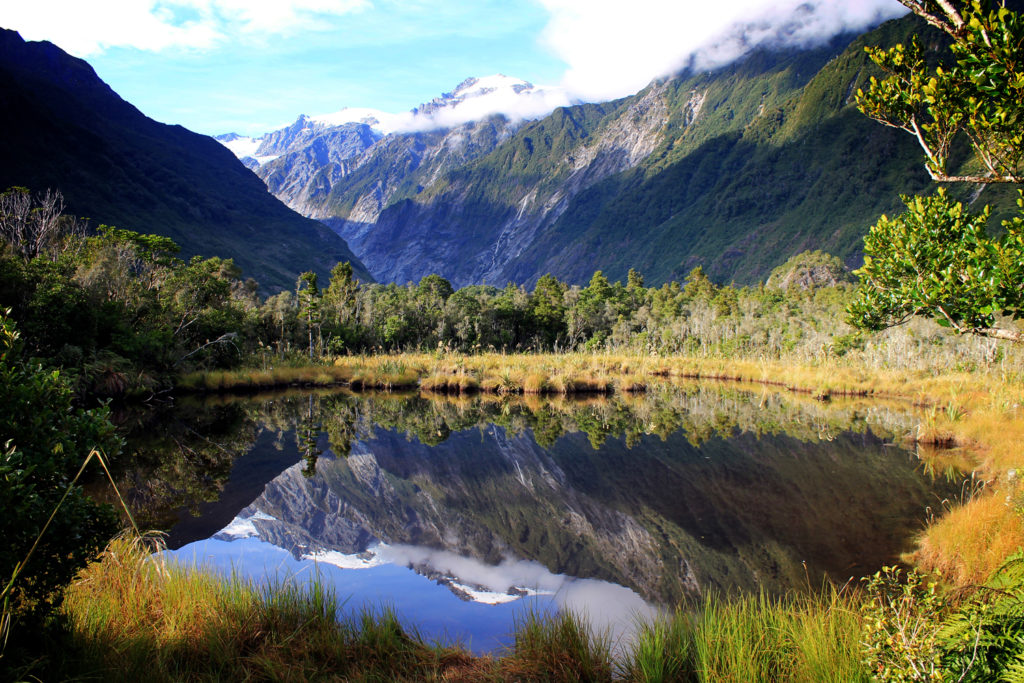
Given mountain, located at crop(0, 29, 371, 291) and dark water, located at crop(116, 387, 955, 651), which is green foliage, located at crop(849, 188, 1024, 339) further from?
mountain, located at crop(0, 29, 371, 291)

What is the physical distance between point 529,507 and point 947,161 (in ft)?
20.6

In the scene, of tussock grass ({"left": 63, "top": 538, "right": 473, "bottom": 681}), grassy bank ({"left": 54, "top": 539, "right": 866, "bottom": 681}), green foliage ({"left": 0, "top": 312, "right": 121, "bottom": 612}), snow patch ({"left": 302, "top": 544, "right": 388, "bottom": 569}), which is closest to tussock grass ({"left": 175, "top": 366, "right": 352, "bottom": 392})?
snow patch ({"left": 302, "top": 544, "right": 388, "bottom": 569})

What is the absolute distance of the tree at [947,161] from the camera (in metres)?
3.69

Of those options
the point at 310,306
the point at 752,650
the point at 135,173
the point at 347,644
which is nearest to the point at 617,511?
the point at 752,650

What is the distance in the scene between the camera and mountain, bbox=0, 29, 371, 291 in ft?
292

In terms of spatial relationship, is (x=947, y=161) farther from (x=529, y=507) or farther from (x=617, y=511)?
(x=529, y=507)

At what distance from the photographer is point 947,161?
5047 mm

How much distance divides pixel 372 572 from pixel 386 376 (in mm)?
16294

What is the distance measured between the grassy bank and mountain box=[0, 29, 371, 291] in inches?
3677

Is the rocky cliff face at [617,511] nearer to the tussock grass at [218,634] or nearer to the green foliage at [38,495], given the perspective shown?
the tussock grass at [218,634]

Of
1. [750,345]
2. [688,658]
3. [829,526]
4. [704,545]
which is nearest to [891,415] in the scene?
[829,526]

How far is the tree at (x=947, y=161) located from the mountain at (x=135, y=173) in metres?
95.0

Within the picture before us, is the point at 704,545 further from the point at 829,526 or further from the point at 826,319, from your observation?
the point at 826,319

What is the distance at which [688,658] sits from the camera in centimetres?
349
